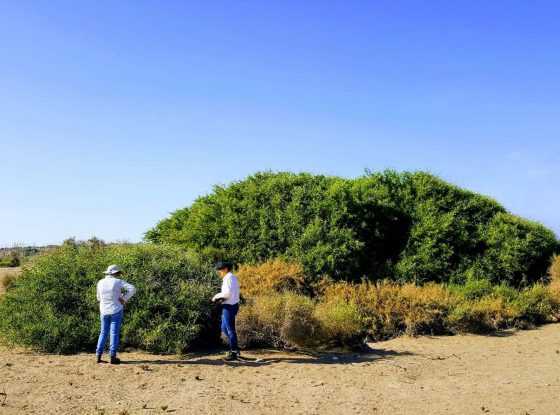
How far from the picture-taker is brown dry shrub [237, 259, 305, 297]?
45.0ft

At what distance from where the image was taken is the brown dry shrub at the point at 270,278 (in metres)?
13.7

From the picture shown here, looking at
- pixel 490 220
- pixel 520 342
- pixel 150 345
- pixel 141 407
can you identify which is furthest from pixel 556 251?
pixel 141 407

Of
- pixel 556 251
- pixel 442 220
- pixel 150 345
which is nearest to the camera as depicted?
pixel 150 345

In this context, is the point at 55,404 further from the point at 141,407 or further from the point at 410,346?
the point at 410,346

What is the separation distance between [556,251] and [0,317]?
15.8 meters

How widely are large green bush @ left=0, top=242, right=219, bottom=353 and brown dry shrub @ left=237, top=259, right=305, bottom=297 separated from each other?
118 cm

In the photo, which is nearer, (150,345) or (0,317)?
(150,345)

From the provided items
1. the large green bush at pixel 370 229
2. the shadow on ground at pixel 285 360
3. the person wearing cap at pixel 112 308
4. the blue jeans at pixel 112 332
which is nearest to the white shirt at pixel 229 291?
the shadow on ground at pixel 285 360

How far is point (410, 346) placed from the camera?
1277cm

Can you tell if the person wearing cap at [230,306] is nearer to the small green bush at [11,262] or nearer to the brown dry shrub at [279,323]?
the brown dry shrub at [279,323]

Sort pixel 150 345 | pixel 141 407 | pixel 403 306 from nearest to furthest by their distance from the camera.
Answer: pixel 141 407
pixel 150 345
pixel 403 306

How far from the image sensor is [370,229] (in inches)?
695

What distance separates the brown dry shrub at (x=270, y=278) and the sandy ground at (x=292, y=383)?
215 centimetres

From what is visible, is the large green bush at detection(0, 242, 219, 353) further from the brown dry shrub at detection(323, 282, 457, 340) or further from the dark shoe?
the brown dry shrub at detection(323, 282, 457, 340)
